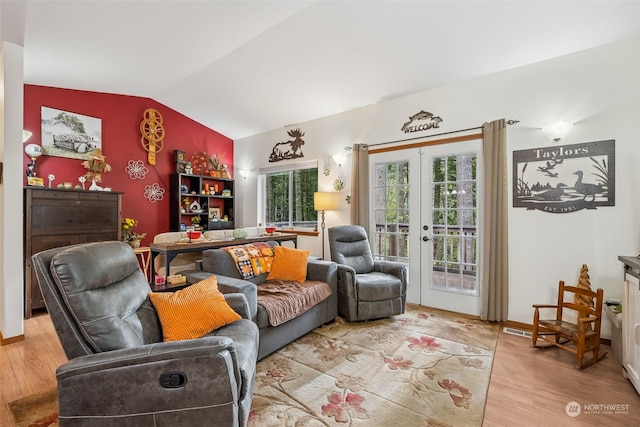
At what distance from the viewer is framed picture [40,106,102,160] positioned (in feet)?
13.0

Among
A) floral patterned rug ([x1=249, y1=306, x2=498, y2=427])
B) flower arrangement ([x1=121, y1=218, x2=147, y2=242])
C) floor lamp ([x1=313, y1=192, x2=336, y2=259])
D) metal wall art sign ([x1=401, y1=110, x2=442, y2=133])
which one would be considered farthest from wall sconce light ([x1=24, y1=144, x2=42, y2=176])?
metal wall art sign ([x1=401, y1=110, x2=442, y2=133])

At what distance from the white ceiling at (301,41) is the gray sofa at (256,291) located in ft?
7.25

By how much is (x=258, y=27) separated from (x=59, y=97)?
10.4 feet

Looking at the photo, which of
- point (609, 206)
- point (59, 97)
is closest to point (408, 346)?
point (609, 206)

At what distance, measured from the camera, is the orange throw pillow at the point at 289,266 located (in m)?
3.05

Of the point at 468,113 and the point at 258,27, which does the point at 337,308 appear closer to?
the point at 468,113

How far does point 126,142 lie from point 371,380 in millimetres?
5002

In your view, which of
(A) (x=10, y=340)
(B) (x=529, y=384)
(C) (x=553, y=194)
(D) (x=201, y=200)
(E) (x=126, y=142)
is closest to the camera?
(B) (x=529, y=384)

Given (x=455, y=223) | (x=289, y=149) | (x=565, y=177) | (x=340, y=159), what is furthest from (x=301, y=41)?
(x=565, y=177)

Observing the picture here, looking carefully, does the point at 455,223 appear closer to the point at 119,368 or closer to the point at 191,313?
the point at 191,313

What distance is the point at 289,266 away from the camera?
10.1 ft

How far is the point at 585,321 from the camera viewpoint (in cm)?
224

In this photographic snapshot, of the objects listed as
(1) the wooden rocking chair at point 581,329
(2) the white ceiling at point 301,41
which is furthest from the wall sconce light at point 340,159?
(1) the wooden rocking chair at point 581,329

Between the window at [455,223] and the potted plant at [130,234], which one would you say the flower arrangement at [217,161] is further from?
the window at [455,223]
